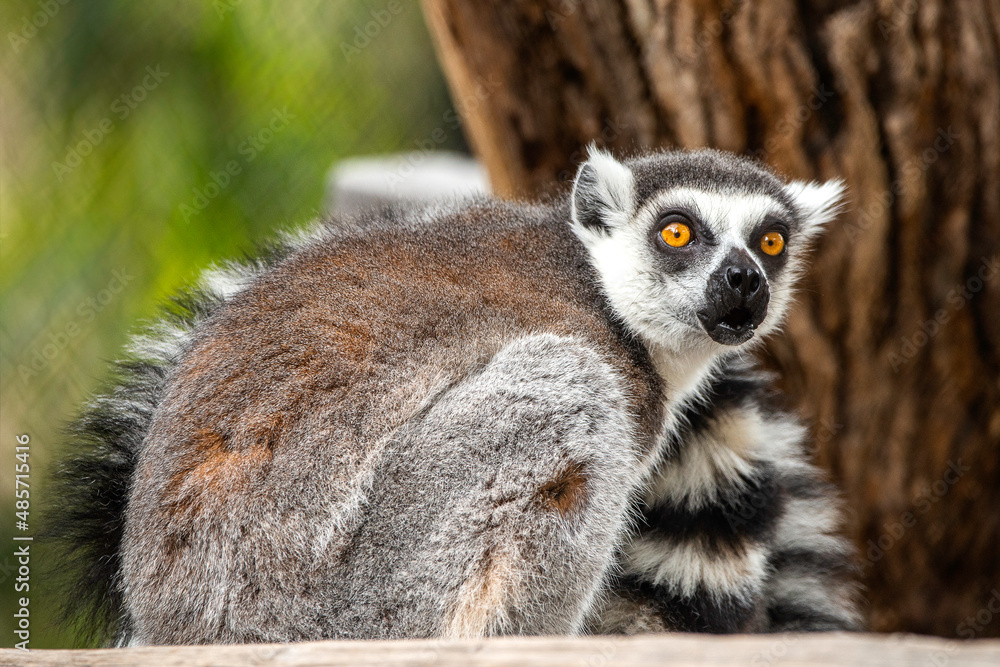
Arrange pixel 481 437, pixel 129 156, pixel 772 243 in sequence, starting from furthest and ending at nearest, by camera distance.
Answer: pixel 129 156, pixel 772 243, pixel 481 437

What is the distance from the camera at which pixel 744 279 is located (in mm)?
2791

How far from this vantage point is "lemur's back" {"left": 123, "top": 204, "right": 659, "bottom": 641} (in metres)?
2.38

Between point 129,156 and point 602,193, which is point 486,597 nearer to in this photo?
point 602,193

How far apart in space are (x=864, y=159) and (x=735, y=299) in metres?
1.50

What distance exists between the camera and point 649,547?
9.41ft

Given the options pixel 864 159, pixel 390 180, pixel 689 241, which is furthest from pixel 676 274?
pixel 390 180

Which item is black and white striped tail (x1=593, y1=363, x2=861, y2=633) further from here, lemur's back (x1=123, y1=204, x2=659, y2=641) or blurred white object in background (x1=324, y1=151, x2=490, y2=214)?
blurred white object in background (x1=324, y1=151, x2=490, y2=214)

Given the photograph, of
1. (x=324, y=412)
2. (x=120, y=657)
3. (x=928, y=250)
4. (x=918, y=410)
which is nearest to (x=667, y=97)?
(x=928, y=250)

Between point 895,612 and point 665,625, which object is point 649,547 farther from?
point 895,612

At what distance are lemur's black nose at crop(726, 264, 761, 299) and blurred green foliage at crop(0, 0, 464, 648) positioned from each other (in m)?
3.02

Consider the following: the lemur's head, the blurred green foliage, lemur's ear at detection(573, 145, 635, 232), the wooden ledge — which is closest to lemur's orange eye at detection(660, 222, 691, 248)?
the lemur's head

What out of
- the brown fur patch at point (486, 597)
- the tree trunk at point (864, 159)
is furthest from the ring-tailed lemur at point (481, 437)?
the tree trunk at point (864, 159)

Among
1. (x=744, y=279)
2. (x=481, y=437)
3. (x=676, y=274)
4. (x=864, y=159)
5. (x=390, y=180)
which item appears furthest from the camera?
(x=390, y=180)

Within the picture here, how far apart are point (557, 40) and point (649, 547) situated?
2.28m
